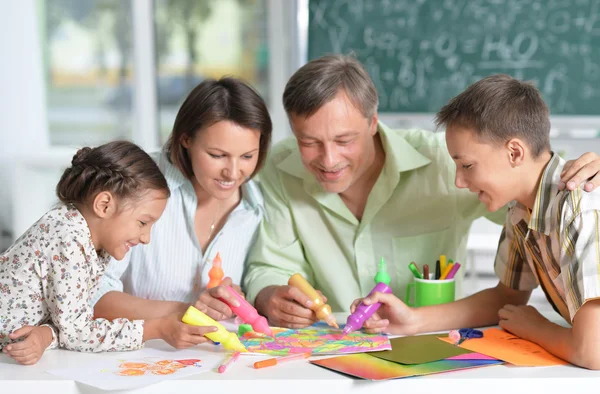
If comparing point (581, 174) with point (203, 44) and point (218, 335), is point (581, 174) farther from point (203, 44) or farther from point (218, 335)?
point (203, 44)

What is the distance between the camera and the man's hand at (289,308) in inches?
60.5

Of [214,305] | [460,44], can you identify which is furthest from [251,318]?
[460,44]

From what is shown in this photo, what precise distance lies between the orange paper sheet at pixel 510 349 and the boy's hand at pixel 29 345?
82 cm

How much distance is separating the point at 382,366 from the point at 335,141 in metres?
0.65

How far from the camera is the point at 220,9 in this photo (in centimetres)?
466

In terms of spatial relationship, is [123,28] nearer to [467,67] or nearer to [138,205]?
[467,67]

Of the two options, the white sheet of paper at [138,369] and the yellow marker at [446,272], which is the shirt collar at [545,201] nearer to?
the yellow marker at [446,272]

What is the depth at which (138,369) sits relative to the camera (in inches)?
50.3

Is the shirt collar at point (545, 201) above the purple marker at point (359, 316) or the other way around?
above

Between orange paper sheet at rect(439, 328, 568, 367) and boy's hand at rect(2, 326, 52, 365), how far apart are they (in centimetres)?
82

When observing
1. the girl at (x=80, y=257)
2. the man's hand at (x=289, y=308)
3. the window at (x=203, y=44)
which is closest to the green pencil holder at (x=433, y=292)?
the man's hand at (x=289, y=308)

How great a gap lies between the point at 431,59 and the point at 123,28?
2.11 m

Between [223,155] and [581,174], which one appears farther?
[223,155]

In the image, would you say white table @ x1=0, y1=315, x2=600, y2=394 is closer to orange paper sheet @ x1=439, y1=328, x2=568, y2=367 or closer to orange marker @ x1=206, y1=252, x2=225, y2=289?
orange paper sheet @ x1=439, y1=328, x2=568, y2=367
